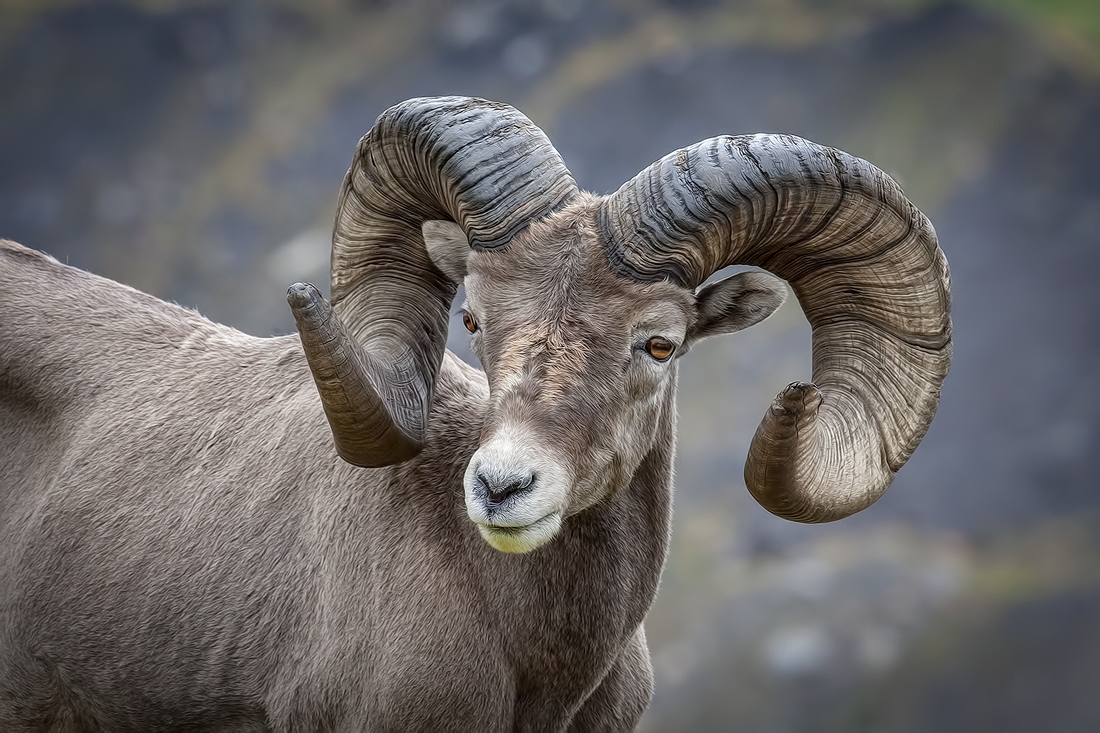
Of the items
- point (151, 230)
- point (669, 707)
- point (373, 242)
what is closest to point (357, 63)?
point (151, 230)

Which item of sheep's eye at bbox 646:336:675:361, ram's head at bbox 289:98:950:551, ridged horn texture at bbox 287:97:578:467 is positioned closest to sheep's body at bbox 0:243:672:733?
ridged horn texture at bbox 287:97:578:467

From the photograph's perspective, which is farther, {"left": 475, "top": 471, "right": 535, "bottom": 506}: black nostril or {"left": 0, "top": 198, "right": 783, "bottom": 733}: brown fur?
{"left": 0, "top": 198, "right": 783, "bottom": 733}: brown fur

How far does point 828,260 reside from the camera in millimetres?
5719

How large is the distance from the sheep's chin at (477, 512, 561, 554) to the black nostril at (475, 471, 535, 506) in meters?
0.14

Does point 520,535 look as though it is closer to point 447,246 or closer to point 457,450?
point 457,450

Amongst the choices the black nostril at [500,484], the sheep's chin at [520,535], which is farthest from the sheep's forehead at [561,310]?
the sheep's chin at [520,535]

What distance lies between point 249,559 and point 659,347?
2631 millimetres

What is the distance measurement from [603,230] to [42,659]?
Answer: 433 centimetres

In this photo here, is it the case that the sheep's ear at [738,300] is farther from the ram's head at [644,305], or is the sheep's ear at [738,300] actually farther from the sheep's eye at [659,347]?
the sheep's eye at [659,347]

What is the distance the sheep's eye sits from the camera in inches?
212

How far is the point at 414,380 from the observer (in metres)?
6.00

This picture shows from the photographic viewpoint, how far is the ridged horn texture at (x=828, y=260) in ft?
17.4

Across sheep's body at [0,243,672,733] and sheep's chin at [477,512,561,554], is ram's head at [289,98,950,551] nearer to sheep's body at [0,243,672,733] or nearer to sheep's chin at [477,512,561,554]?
sheep's chin at [477,512,561,554]

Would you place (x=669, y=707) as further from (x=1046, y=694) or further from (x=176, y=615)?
(x=176, y=615)
